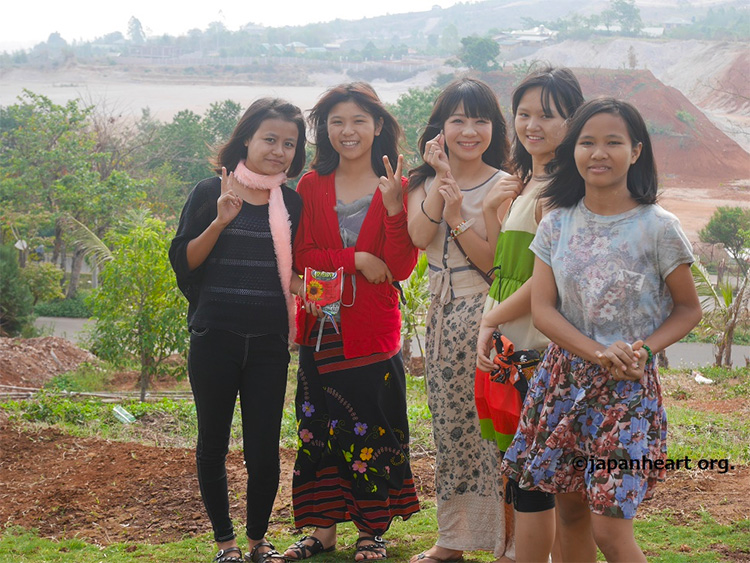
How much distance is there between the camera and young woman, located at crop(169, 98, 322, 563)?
3039mm

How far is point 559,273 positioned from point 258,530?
5.20 feet

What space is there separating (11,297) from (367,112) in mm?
13360

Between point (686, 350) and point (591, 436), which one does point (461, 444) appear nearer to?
point (591, 436)

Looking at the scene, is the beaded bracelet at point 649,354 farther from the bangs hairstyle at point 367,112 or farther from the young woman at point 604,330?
the bangs hairstyle at point 367,112

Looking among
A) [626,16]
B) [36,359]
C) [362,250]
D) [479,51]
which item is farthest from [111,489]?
[626,16]

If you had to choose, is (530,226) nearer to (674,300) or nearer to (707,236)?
(674,300)

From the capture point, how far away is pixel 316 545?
3.26 meters

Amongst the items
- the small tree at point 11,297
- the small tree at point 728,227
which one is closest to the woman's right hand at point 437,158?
the small tree at point 11,297

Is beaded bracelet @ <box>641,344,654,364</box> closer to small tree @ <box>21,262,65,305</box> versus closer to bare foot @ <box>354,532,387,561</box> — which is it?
bare foot @ <box>354,532,387,561</box>

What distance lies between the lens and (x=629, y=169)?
92.4 inches

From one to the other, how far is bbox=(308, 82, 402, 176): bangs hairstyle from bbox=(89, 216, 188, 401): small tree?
4.58 m

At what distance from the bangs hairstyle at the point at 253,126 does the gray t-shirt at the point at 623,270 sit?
4.36 ft

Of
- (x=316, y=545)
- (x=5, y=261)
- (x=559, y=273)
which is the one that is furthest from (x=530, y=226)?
(x=5, y=261)

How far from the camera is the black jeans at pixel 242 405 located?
304cm
